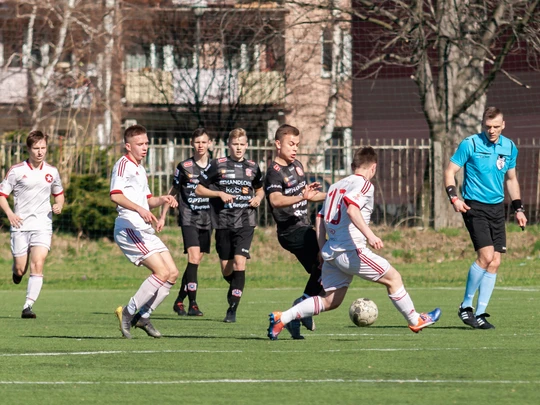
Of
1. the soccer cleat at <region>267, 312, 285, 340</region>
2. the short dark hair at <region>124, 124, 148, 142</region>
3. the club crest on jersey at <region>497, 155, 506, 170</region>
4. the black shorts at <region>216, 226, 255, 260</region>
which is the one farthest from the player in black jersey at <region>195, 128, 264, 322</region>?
the soccer cleat at <region>267, 312, 285, 340</region>

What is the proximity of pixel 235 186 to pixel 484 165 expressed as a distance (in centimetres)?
298

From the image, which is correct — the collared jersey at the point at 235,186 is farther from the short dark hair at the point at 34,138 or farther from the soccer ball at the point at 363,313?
the soccer ball at the point at 363,313

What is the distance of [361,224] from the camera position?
8.77 meters

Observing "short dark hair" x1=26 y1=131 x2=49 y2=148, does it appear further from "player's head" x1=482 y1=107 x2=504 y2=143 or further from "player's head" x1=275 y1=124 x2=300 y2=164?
"player's head" x1=482 y1=107 x2=504 y2=143

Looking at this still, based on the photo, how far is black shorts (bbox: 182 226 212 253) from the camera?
43.9 ft

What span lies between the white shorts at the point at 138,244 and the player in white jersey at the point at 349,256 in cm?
140

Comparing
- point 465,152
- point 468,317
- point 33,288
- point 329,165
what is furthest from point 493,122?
Answer: point 329,165

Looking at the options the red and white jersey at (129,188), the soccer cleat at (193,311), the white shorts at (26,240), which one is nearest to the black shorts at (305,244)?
the red and white jersey at (129,188)

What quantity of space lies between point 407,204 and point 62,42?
51.2 feet

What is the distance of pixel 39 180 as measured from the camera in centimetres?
1274

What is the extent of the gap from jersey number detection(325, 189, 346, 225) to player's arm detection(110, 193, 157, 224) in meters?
1.59

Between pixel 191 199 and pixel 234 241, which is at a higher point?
pixel 191 199

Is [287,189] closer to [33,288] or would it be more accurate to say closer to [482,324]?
[482,324]

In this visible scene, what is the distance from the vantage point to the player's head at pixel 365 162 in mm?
9172
